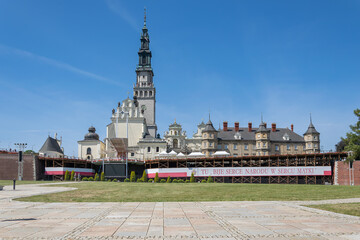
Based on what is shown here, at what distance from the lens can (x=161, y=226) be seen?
1148 cm

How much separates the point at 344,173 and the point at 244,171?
59.6ft

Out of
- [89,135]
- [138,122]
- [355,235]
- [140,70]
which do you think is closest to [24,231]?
[355,235]

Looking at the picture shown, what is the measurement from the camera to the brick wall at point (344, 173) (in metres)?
51.6

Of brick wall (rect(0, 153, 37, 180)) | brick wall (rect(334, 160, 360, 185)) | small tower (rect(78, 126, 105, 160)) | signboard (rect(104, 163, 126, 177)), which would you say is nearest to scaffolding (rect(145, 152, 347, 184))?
brick wall (rect(334, 160, 360, 185))

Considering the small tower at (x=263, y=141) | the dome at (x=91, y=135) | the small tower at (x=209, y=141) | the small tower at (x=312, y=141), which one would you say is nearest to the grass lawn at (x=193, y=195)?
the small tower at (x=209, y=141)

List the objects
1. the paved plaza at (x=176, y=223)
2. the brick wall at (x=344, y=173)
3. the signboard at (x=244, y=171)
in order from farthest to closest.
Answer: the signboard at (x=244, y=171), the brick wall at (x=344, y=173), the paved plaza at (x=176, y=223)

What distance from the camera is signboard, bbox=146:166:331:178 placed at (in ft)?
199

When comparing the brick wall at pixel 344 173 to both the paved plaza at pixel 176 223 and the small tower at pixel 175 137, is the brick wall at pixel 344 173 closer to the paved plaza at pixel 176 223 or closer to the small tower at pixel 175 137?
the paved plaza at pixel 176 223

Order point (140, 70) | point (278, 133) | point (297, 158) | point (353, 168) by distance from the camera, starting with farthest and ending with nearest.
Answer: point (140, 70)
point (278, 133)
point (297, 158)
point (353, 168)

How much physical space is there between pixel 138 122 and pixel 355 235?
282 ft

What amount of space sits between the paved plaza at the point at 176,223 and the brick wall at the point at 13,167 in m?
52.4

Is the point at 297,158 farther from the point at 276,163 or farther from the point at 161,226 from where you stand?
the point at 161,226

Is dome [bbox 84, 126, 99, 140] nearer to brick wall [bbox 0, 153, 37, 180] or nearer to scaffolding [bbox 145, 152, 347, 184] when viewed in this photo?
scaffolding [bbox 145, 152, 347, 184]

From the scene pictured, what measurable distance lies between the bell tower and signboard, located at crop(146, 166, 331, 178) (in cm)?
4042
